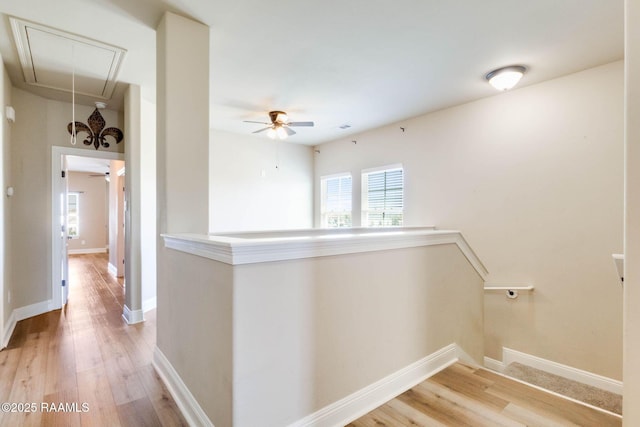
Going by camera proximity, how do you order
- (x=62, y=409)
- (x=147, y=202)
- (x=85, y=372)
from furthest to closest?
(x=147, y=202) < (x=85, y=372) < (x=62, y=409)

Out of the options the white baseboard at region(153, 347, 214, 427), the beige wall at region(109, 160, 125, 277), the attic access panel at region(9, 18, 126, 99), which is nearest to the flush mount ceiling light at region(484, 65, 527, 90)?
the attic access panel at region(9, 18, 126, 99)

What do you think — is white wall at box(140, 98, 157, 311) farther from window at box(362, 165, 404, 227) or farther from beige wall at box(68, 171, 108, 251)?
beige wall at box(68, 171, 108, 251)

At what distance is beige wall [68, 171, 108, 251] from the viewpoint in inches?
363

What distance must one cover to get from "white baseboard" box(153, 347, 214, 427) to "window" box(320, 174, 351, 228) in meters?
4.21

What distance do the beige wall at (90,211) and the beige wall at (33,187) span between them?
663 centimetres

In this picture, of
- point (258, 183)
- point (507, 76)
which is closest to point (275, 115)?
point (258, 183)

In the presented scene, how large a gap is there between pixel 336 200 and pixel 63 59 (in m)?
4.61

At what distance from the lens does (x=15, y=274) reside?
3.55 metres

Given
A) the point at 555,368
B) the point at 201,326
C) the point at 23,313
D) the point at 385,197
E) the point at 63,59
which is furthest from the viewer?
the point at 385,197

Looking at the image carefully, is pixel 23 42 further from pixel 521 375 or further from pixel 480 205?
pixel 521 375

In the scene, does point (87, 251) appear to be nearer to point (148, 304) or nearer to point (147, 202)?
point (148, 304)

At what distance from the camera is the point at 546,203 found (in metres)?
3.33

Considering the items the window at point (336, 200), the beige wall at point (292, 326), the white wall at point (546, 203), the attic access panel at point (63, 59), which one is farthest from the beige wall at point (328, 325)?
the window at point (336, 200)

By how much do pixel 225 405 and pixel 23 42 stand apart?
3356 millimetres
